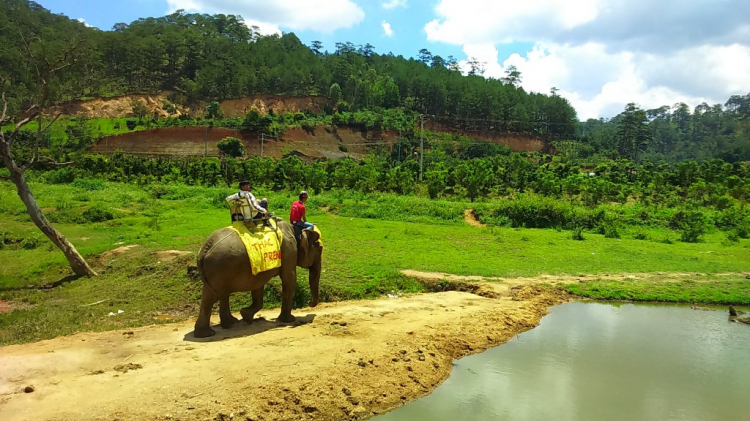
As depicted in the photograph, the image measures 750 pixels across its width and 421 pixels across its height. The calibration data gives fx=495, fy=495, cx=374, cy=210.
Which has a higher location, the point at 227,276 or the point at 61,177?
the point at 61,177

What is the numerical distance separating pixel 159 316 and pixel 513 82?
12915 cm

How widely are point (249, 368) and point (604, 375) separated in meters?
6.02

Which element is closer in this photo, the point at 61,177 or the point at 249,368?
the point at 249,368

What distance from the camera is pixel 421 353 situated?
855 centimetres

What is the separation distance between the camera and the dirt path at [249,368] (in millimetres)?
5969

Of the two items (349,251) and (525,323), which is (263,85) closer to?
(349,251)

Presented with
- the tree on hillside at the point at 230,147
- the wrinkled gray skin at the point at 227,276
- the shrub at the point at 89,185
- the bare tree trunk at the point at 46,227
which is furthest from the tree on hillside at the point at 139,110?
the wrinkled gray skin at the point at 227,276

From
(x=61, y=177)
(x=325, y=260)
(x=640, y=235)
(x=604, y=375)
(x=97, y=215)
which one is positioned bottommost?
(x=604, y=375)

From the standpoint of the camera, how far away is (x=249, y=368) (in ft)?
23.3

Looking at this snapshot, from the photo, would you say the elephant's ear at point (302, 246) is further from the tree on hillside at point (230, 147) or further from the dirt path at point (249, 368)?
the tree on hillside at point (230, 147)

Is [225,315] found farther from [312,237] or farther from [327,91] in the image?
[327,91]

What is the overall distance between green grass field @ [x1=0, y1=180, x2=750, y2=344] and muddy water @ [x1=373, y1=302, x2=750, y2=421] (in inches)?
107

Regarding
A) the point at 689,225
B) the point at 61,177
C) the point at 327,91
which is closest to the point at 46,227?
the point at 689,225

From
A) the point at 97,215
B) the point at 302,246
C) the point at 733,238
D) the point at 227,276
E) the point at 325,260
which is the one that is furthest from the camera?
the point at 733,238
